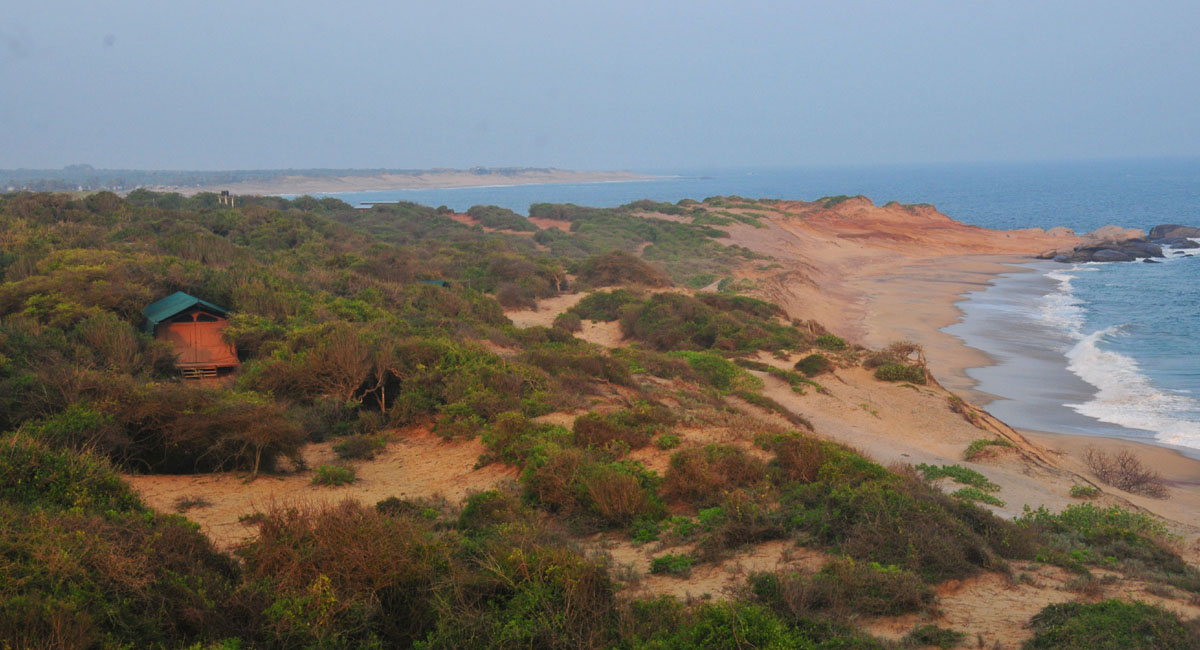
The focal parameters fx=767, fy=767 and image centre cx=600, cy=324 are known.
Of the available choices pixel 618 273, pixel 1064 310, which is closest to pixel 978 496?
pixel 618 273

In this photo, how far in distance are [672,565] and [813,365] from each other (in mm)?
13467

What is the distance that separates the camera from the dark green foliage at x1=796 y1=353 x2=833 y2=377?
768 inches

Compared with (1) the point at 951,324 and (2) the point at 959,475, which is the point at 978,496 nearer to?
(2) the point at 959,475

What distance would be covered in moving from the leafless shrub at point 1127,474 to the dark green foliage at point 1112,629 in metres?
Result: 8.73

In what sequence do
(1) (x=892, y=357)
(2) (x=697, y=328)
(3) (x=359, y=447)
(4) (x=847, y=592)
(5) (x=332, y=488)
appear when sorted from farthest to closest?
(2) (x=697, y=328), (1) (x=892, y=357), (3) (x=359, y=447), (5) (x=332, y=488), (4) (x=847, y=592)

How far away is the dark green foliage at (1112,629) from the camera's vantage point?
5172 mm

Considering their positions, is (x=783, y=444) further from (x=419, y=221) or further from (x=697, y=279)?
(x=419, y=221)

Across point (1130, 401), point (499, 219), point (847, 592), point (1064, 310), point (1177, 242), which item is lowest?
point (1130, 401)

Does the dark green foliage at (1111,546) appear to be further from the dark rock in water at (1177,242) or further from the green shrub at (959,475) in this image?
the dark rock in water at (1177,242)

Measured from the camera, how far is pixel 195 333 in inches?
593

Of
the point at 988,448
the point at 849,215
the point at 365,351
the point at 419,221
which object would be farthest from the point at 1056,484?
the point at 849,215

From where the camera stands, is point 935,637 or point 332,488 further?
point 332,488

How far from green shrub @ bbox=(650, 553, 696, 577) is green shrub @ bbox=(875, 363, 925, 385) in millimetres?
13838

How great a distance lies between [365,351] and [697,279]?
2562cm
